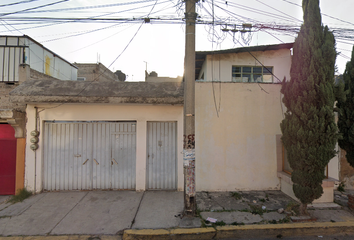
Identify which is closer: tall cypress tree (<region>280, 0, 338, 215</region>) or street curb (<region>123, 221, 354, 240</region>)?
street curb (<region>123, 221, 354, 240</region>)

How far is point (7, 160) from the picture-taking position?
5.45m

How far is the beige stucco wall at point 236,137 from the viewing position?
5.82 meters

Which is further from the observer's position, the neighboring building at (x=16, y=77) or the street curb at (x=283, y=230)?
the neighboring building at (x=16, y=77)

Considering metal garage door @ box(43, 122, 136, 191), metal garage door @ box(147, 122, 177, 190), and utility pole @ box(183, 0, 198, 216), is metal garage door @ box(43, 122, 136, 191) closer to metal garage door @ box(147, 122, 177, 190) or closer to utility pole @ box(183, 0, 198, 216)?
metal garage door @ box(147, 122, 177, 190)

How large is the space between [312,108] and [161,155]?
4155 millimetres

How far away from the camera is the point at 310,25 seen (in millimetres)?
4152

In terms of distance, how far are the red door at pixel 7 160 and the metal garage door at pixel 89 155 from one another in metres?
0.85

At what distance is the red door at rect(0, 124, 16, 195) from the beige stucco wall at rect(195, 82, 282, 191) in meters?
5.60

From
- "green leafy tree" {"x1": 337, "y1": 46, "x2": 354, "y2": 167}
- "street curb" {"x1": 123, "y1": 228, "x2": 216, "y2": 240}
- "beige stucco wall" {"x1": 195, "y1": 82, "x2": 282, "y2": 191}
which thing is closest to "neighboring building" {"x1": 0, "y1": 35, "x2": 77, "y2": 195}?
"street curb" {"x1": 123, "y1": 228, "x2": 216, "y2": 240}

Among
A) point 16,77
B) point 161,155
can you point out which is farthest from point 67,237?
point 16,77

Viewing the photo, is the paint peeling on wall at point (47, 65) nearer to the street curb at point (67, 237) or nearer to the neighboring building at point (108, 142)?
the neighboring building at point (108, 142)

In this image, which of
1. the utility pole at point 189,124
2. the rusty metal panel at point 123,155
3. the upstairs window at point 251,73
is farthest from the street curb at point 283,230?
the upstairs window at point 251,73

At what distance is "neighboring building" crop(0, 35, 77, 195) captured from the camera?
212 inches

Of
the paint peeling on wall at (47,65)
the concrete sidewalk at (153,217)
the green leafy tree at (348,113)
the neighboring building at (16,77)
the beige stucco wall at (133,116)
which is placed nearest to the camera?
the concrete sidewalk at (153,217)
